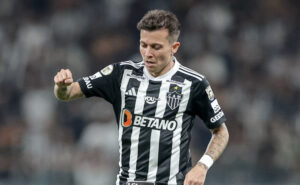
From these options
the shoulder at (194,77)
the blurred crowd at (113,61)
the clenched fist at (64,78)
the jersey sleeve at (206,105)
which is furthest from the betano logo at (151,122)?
the blurred crowd at (113,61)

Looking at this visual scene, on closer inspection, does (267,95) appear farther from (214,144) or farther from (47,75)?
(214,144)

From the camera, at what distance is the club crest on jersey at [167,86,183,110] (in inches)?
199

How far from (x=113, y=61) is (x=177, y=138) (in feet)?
18.6

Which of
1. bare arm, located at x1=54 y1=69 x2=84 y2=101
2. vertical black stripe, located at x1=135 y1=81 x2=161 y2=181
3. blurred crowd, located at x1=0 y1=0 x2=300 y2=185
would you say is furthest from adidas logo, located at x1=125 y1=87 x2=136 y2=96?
blurred crowd, located at x1=0 y1=0 x2=300 y2=185

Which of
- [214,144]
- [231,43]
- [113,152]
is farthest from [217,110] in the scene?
[231,43]

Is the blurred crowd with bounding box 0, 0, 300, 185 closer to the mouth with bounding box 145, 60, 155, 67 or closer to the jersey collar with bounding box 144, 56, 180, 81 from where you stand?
the jersey collar with bounding box 144, 56, 180, 81

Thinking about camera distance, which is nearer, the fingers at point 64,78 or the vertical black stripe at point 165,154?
the fingers at point 64,78

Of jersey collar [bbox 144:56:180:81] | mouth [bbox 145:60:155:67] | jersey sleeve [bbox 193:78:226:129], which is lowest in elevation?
jersey sleeve [bbox 193:78:226:129]

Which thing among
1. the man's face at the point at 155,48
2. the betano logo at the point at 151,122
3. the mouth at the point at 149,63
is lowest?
the betano logo at the point at 151,122

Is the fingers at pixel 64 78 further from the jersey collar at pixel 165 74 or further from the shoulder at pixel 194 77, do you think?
the shoulder at pixel 194 77

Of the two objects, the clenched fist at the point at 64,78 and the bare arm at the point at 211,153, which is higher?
the clenched fist at the point at 64,78

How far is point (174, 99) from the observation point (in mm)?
5066

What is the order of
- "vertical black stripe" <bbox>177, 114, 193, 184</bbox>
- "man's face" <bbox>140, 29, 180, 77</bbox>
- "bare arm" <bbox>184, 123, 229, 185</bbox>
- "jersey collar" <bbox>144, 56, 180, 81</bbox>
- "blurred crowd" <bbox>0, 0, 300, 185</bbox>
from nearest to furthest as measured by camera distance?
"bare arm" <bbox>184, 123, 229, 185</bbox>, "man's face" <bbox>140, 29, 180, 77</bbox>, "vertical black stripe" <bbox>177, 114, 193, 184</bbox>, "jersey collar" <bbox>144, 56, 180, 81</bbox>, "blurred crowd" <bbox>0, 0, 300, 185</bbox>

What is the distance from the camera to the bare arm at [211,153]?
15.2 feet
